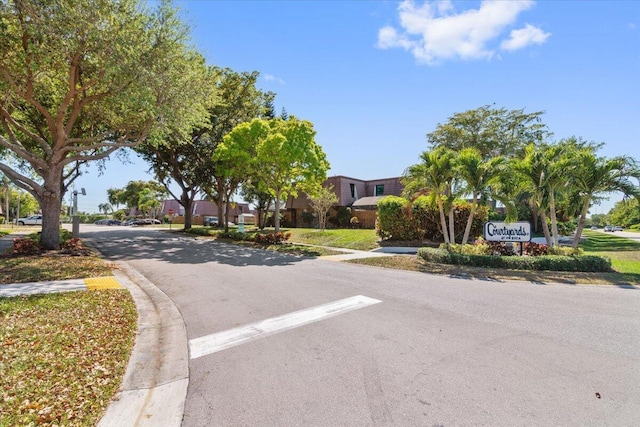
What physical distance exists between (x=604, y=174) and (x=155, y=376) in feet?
45.9

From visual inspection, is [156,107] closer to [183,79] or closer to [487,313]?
[183,79]

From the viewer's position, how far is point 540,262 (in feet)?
35.2

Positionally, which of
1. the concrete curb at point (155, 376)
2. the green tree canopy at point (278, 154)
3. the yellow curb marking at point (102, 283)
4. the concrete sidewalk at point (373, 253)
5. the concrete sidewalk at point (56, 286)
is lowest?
the concrete curb at point (155, 376)

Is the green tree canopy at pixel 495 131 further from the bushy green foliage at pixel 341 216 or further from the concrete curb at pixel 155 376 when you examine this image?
the concrete curb at pixel 155 376

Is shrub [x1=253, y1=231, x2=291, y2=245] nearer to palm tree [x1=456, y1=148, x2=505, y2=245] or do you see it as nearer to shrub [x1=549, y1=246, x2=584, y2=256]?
palm tree [x1=456, y1=148, x2=505, y2=245]

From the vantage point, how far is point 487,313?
6.01m

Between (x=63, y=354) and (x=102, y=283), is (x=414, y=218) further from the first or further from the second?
(x=63, y=354)

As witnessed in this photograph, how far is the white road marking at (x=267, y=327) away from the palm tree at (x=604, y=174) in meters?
9.65

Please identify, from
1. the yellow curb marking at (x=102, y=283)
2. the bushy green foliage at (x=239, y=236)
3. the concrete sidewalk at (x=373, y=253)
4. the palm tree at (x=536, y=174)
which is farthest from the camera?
the bushy green foliage at (x=239, y=236)

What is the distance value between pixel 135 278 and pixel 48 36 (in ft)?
24.9

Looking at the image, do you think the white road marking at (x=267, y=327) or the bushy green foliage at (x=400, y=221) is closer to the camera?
the white road marking at (x=267, y=327)

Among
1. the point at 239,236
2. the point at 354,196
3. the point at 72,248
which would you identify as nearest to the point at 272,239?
the point at 239,236

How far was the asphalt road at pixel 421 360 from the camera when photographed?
296 centimetres

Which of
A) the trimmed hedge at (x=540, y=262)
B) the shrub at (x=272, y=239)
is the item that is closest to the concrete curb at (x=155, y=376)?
the trimmed hedge at (x=540, y=262)
